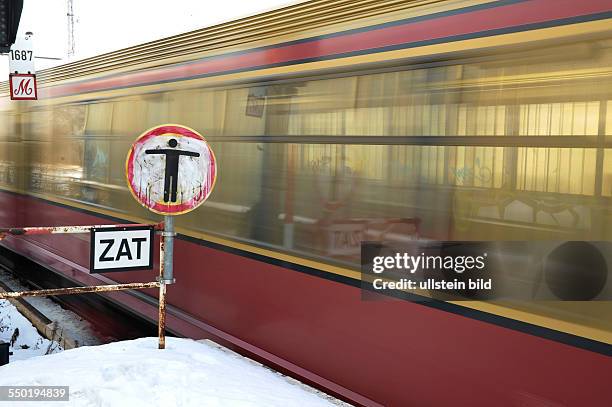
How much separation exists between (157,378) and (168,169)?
47.0 inches

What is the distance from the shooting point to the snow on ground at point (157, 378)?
10.3 ft

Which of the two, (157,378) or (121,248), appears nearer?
(157,378)

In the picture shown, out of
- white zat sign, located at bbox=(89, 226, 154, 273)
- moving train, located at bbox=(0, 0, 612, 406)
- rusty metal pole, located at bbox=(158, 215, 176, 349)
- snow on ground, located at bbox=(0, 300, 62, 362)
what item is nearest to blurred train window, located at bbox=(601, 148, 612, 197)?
moving train, located at bbox=(0, 0, 612, 406)

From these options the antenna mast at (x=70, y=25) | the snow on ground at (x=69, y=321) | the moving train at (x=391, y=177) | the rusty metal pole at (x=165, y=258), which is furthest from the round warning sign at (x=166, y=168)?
the antenna mast at (x=70, y=25)

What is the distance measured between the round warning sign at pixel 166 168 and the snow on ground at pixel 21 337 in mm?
2600

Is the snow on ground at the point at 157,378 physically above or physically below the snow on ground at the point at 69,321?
above

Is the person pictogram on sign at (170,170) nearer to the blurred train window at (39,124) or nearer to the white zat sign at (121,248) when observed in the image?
the white zat sign at (121,248)

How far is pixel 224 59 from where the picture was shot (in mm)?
4535

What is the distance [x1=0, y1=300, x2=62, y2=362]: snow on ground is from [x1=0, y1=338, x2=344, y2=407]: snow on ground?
1.95 meters

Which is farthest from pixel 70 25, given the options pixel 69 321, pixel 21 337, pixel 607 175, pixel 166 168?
pixel 607 175

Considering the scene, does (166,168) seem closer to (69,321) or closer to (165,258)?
(165,258)

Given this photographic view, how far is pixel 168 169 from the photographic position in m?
3.67

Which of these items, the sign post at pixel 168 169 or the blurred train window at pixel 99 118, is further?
the blurred train window at pixel 99 118

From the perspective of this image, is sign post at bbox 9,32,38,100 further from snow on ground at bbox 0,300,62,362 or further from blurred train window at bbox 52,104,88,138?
snow on ground at bbox 0,300,62,362
